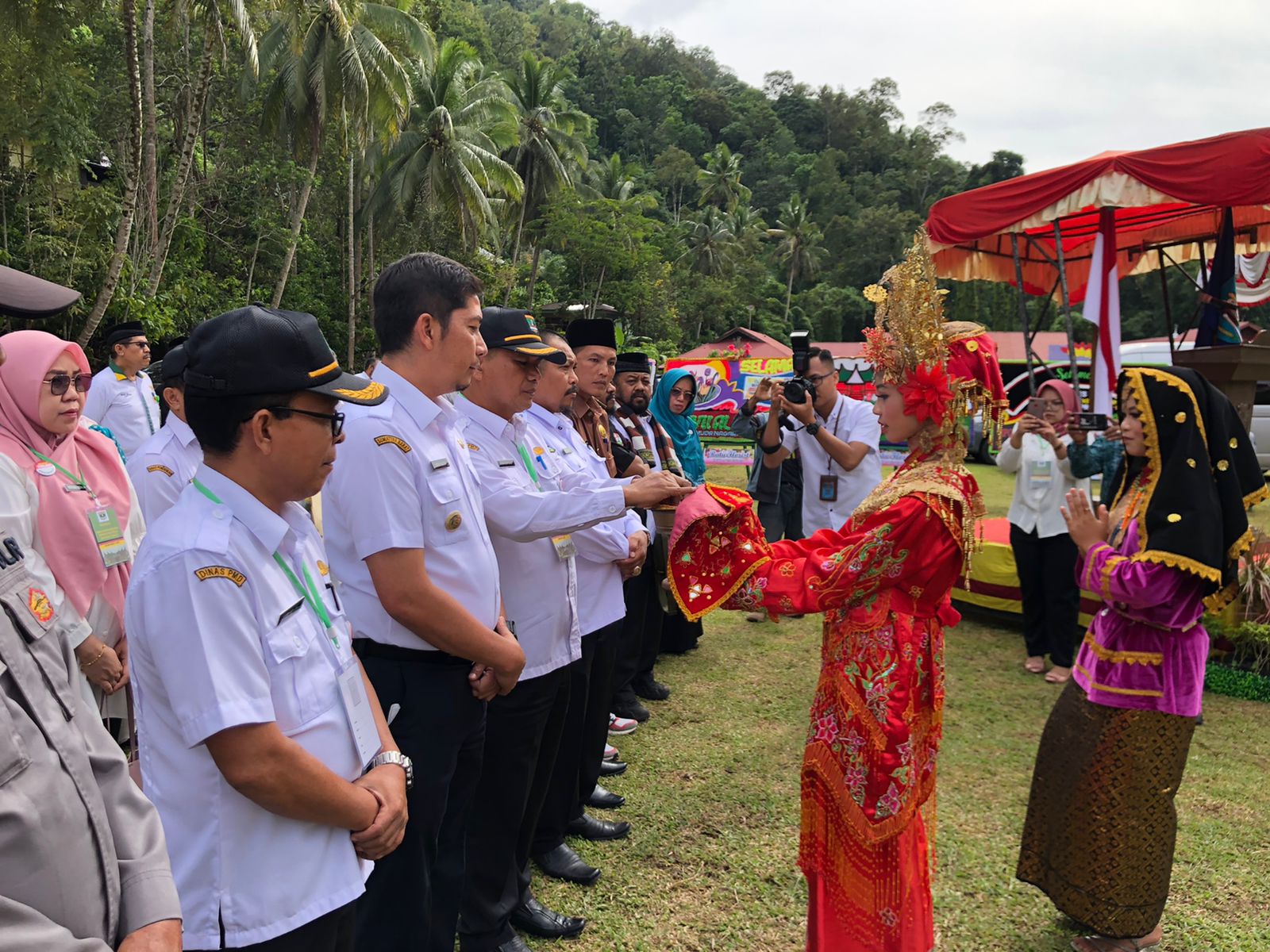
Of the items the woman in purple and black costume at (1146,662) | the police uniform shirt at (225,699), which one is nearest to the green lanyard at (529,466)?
the police uniform shirt at (225,699)

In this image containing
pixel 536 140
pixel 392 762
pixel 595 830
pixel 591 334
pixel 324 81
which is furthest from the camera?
pixel 536 140

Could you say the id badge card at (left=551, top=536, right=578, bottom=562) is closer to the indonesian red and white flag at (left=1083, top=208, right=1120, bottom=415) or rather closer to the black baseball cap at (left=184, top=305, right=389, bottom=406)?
the black baseball cap at (left=184, top=305, right=389, bottom=406)

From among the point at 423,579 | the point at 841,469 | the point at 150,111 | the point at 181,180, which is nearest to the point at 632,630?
the point at 841,469

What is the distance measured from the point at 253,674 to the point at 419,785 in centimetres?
93

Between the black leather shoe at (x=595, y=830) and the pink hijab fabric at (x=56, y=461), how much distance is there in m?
2.00

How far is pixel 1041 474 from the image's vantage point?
5613 millimetres

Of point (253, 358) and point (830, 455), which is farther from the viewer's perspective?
point (830, 455)

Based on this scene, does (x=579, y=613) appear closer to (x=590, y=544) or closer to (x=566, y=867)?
(x=590, y=544)

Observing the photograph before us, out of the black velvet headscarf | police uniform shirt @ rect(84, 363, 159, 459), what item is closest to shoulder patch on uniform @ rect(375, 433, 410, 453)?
the black velvet headscarf

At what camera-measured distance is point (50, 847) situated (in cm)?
105

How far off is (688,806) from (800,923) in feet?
2.98

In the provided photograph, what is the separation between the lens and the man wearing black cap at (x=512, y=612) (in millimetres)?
2660

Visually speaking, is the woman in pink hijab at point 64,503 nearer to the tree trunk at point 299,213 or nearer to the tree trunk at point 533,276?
the tree trunk at point 299,213

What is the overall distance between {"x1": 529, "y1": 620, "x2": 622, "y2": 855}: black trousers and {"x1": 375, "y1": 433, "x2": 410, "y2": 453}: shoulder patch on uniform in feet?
3.92
